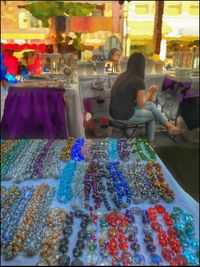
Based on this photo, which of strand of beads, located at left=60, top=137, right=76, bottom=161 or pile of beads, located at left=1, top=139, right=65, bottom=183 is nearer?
pile of beads, located at left=1, top=139, right=65, bottom=183

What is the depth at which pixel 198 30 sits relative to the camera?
7699 mm

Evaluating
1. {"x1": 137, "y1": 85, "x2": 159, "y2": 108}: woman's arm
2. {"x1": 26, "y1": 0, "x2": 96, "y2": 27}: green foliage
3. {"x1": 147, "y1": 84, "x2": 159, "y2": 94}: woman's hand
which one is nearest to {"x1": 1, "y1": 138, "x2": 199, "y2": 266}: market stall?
{"x1": 137, "y1": 85, "x2": 159, "y2": 108}: woman's arm

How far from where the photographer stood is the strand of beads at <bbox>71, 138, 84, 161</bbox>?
1189 millimetres

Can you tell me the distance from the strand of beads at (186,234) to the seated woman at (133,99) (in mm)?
1674

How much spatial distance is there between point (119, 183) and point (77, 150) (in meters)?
0.34

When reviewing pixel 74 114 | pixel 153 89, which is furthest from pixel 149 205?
pixel 153 89

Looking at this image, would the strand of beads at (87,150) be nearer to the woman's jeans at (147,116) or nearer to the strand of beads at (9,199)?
the strand of beads at (9,199)

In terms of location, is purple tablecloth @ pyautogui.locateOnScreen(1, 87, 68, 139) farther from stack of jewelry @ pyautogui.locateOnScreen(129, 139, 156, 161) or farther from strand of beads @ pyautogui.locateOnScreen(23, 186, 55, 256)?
strand of beads @ pyautogui.locateOnScreen(23, 186, 55, 256)

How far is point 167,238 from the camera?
72cm

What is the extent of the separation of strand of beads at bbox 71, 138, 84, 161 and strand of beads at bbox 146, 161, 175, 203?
30 cm

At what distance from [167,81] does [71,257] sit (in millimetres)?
2744

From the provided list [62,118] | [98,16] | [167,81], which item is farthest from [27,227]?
[98,16]

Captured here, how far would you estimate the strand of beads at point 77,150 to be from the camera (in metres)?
1.19

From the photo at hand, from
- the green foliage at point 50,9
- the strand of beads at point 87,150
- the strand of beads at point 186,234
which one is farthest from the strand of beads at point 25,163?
the green foliage at point 50,9
